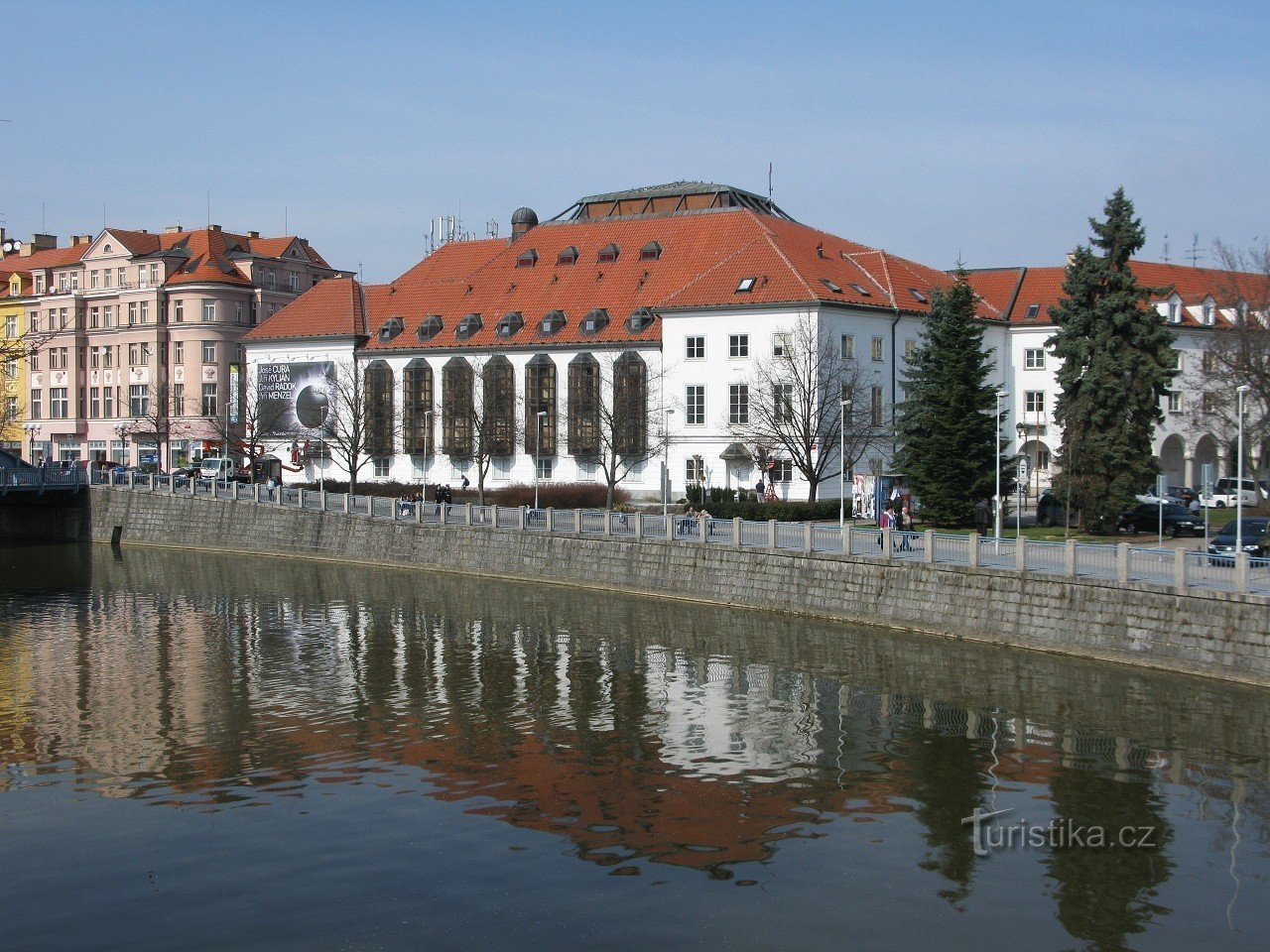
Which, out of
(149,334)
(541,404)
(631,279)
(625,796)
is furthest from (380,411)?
(625,796)

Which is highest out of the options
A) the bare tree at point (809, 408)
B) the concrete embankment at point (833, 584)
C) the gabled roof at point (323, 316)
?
the gabled roof at point (323, 316)

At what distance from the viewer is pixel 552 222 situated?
79250 millimetres

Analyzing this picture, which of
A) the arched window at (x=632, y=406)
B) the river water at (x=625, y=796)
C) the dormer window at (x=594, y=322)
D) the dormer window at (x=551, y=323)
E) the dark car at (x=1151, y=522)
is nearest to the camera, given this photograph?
the river water at (x=625, y=796)

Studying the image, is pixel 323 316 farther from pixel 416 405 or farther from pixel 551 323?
pixel 551 323

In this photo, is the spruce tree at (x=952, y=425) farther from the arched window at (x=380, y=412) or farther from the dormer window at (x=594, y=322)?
the arched window at (x=380, y=412)

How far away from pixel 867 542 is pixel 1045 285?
145 ft

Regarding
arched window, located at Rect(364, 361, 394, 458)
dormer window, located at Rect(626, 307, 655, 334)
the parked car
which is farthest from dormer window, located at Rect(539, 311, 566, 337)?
the parked car

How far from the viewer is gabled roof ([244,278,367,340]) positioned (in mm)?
77062

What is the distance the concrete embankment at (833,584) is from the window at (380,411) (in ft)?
42.4

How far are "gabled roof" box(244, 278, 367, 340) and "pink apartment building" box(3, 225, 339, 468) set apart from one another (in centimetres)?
768

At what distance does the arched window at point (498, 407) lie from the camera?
68.2 metres

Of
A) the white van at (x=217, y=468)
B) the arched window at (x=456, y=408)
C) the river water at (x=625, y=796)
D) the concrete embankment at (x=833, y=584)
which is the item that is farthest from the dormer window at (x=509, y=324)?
the river water at (x=625, y=796)

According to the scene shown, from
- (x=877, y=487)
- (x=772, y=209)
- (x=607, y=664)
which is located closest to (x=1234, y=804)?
(x=607, y=664)

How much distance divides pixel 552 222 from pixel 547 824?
207ft
